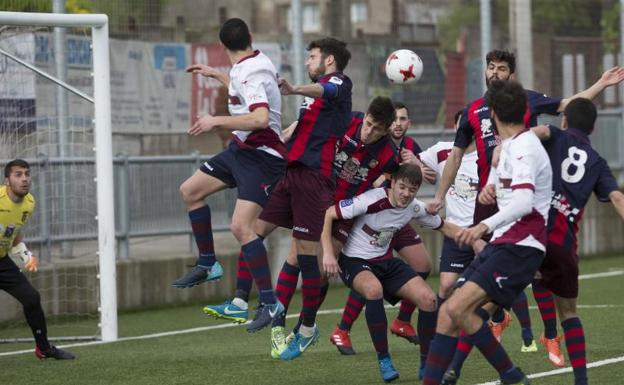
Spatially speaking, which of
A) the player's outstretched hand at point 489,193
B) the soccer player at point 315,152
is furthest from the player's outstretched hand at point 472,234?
the soccer player at point 315,152

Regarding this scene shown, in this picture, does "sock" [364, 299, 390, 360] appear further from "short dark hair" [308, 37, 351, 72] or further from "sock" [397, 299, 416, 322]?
"short dark hair" [308, 37, 351, 72]

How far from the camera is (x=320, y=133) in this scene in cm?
984

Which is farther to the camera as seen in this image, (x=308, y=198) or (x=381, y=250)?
(x=308, y=198)

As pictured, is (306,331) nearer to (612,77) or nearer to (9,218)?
(9,218)

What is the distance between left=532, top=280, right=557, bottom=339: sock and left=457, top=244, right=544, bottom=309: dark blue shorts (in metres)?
2.41

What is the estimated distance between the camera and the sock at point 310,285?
32.9ft

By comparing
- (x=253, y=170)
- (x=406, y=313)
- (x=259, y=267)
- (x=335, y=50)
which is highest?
→ (x=335, y=50)

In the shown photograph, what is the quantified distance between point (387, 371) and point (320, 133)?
185cm

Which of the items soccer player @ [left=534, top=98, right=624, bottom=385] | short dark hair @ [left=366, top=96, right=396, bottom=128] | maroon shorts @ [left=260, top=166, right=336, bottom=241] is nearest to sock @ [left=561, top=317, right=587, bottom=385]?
soccer player @ [left=534, top=98, right=624, bottom=385]

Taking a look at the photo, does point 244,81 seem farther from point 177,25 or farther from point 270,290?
point 177,25

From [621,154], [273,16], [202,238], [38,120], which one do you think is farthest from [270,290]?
[273,16]

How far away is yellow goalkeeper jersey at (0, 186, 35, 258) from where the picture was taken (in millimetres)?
11141

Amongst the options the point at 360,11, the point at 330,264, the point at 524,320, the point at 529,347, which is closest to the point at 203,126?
the point at 330,264

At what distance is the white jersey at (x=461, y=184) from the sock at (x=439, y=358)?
3037 millimetres
